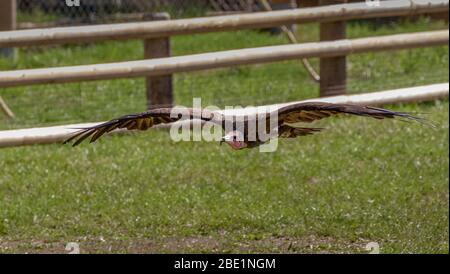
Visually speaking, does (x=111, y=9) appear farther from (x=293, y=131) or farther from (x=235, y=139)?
(x=235, y=139)

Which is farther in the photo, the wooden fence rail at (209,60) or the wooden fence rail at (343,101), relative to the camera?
the wooden fence rail at (209,60)

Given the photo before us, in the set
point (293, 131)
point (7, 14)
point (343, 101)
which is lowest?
point (343, 101)

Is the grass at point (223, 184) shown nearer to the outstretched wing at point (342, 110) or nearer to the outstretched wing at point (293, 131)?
the outstretched wing at point (293, 131)

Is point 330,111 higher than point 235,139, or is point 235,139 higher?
point 330,111

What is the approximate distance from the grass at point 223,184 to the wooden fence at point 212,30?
0.47m

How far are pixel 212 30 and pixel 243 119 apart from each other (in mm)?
3724

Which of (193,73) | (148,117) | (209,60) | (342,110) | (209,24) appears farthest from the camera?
(193,73)

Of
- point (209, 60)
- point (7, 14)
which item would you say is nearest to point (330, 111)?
point (209, 60)

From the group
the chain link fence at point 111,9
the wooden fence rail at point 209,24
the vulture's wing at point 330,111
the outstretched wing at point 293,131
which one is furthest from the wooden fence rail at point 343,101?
the chain link fence at point 111,9

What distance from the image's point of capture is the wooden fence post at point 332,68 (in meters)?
10.3

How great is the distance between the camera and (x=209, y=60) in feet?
30.7

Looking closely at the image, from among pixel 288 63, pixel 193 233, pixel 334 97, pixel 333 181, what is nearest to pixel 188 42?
pixel 288 63

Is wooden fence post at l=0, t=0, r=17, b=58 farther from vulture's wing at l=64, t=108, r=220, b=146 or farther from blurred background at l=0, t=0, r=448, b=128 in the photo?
vulture's wing at l=64, t=108, r=220, b=146

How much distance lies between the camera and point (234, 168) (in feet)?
29.6
